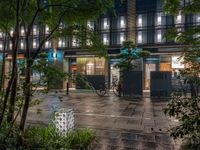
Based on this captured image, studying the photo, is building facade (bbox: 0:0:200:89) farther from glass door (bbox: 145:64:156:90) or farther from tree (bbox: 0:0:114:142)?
tree (bbox: 0:0:114:142)

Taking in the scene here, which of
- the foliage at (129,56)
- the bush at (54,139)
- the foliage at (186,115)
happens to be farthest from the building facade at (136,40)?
the foliage at (186,115)

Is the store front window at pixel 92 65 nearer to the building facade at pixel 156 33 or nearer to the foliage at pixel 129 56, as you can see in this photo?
the building facade at pixel 156 33

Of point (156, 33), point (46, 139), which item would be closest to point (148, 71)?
point (156, 33)

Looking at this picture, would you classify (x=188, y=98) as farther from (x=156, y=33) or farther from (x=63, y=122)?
(x=156, y=33)

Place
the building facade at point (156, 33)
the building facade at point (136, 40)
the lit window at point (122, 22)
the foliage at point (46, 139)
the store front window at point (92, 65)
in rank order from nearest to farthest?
the foliage at point (46, 139) < the building facade at point (156, 33) < the building facade at point (136, 40) < the lit window at point (122, 22) < the store front window at point (92, 65)

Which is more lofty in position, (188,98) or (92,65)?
(92,65)

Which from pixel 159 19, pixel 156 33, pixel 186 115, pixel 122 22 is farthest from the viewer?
pixel 122 22

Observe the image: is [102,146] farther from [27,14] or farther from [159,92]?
[159,92]

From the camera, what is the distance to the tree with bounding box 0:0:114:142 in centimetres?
466

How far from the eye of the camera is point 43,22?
6.10 metres

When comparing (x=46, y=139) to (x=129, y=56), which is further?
(x=129, y=56)

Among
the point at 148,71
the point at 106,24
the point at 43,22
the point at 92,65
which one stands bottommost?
the point at 148,71

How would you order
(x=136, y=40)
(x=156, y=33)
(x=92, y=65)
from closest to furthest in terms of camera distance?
(x=156, y=33)
(x=136, y=40)
(x=92, y=65)

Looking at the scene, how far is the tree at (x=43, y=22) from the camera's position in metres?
4.66
